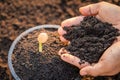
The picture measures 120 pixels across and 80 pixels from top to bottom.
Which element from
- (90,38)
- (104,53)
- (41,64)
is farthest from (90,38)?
(41,64)

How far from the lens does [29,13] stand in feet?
7.18

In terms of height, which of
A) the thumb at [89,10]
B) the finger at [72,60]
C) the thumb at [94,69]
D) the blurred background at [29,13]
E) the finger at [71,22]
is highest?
the blurred background at [29,13]

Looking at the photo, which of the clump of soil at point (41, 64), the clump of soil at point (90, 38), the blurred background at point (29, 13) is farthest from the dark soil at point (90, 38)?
the blurred background at point (29, 13)

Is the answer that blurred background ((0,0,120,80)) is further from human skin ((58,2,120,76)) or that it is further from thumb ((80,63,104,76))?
thumb ((80,63,104,76))

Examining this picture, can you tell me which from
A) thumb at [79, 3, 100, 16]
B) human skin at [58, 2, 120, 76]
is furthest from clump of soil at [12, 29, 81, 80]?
thumb at [79, 3, 100, 16]

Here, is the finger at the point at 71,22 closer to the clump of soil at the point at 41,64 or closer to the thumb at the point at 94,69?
the clump of soil at the point at 41,64

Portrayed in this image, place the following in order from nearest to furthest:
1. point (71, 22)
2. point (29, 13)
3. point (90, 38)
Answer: point (90, 38), point (71, 22), point (29, 13)

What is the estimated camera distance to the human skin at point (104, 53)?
4.79ft

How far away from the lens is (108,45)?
155 centimetres

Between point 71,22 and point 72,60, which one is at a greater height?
point 71,22

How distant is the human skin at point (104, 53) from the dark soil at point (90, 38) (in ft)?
0.12

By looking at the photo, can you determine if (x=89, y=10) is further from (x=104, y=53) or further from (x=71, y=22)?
(x=104, y=53)

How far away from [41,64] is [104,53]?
385 mm

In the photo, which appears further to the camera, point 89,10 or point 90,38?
point 89,10
